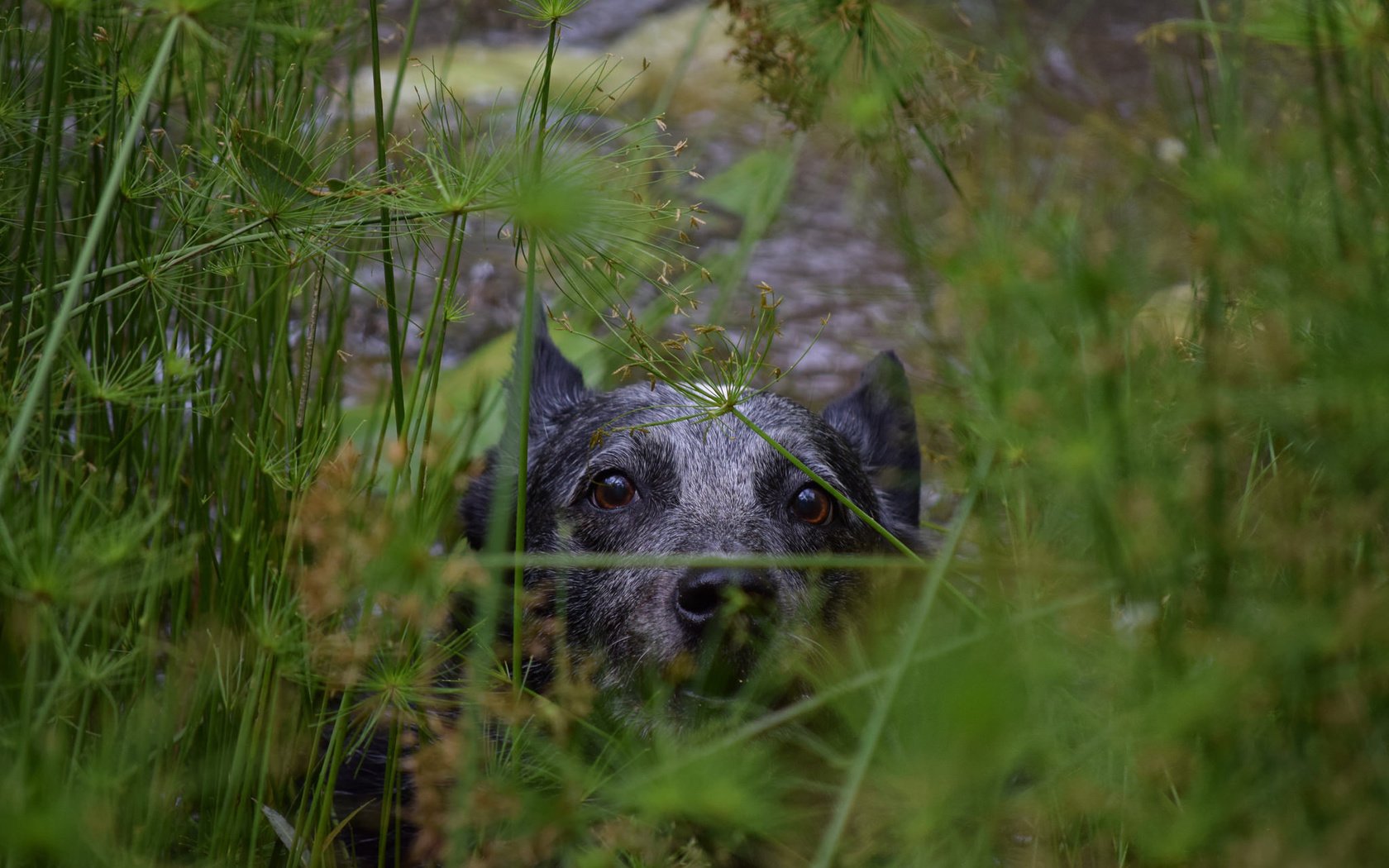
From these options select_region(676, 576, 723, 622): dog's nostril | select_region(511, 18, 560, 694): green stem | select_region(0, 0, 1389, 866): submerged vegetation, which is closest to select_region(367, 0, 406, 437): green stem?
select_region(0, 0, 1389, 866): submerged vegetation

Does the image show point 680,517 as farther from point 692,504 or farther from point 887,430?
point 887,430

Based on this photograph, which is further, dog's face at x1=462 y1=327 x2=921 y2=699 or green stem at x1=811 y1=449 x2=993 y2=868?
dog's face at x1=462 y1=327 x2=921 y2=699

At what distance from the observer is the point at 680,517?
3551 mm

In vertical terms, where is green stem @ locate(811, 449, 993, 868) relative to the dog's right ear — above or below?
above

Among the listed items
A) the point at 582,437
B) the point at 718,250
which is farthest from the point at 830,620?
the point at 718,250

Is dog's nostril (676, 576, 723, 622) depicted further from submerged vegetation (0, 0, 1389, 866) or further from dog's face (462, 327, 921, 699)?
submerged vegetation (0, 0, 1389, 866)

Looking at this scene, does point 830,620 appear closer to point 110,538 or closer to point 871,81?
point 871,81

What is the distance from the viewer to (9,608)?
2.36 m

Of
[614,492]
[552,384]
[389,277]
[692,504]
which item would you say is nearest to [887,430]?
[692,504]

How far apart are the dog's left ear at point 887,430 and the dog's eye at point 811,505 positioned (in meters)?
0.55

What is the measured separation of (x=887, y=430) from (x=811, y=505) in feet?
2.29

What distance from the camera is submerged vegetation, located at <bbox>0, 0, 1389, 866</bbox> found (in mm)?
1643

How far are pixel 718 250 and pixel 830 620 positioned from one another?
3.91m

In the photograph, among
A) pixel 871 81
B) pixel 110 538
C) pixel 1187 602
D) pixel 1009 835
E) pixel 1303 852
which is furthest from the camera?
pixel 871 81
